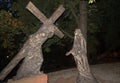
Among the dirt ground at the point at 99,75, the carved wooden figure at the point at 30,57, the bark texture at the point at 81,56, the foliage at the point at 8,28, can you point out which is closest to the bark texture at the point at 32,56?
the carved wooden figure at the point at 30,57

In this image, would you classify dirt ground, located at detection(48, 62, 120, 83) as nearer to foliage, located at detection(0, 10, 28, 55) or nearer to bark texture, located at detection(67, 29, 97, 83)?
bark texture, located at detection(67, 29, 97, 83)

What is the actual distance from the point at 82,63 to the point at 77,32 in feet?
2.94

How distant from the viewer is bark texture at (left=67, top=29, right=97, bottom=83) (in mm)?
8578

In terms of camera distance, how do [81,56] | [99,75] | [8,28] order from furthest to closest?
[8,28] → [99,75] → [81,56]

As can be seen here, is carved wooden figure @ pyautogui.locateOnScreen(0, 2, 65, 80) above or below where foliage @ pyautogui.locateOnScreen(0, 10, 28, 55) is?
below

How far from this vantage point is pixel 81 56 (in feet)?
28.5

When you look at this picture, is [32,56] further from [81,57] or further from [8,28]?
[8,28]

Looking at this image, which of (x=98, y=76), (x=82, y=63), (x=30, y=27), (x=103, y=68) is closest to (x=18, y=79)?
(x=82, y=63)

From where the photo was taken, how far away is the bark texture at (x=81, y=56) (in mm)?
8578

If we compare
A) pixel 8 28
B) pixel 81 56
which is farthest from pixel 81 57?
pixel 8 28

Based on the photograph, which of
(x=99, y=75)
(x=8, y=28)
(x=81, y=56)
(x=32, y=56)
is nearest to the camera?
(x=32, y=56)

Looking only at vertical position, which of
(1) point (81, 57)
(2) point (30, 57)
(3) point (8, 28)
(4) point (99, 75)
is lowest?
(4) point (99, 75)

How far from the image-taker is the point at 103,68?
484 inches

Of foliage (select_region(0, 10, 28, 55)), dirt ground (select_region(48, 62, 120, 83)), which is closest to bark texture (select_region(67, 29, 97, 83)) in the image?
dirt ground (select_region(48, 62, 120, 83))
